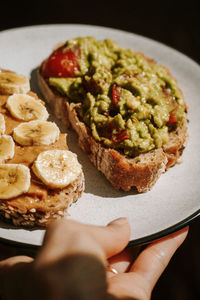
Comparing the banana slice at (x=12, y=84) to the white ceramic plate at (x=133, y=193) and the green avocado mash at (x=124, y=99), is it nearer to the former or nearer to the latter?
the green avocado mash at (x=124, y=99)

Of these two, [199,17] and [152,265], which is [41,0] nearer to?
[199,17]

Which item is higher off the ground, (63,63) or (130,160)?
(63,63)

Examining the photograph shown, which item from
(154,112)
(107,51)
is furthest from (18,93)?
(154,112)

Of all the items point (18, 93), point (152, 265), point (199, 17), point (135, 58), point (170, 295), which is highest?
point (199, 17)

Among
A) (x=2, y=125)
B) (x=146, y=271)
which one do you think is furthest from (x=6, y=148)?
(x=146, y=271)

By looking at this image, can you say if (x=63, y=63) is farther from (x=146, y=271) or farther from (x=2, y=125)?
(x=146, y=271)

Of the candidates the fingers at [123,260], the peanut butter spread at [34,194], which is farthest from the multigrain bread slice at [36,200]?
the fingers at [123,260]

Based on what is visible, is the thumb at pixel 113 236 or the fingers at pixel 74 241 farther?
the thumb at pixel 113 236
